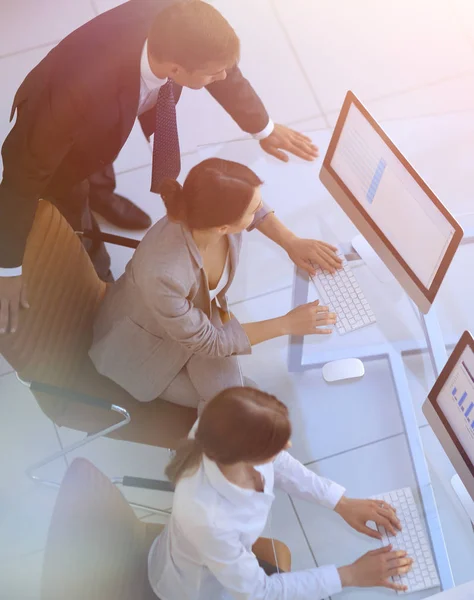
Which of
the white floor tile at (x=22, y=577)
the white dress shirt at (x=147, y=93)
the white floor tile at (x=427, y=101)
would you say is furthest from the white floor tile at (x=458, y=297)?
the white floor tile at (x=22, y=577)

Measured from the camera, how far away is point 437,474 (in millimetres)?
1822

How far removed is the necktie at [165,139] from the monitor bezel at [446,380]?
1187mm

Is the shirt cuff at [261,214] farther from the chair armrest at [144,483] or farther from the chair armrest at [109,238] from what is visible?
the chair armrest at [144,483]

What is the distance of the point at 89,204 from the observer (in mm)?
2752

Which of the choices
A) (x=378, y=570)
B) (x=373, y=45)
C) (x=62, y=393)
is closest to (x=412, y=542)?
(x=378, y=570)

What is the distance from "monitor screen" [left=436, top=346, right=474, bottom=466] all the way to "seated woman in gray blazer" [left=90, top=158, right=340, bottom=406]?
0.42 meters

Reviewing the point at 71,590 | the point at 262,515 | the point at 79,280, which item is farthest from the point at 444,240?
the point at 71,590

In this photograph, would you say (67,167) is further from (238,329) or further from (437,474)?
(437,474)

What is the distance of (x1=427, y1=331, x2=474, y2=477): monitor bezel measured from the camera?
4.85 feet

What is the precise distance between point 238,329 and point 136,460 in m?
0.79

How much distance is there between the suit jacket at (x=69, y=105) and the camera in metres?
1.85

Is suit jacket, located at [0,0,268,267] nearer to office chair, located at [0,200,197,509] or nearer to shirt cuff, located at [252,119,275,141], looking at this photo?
office chair, located at [0,200,197,509]

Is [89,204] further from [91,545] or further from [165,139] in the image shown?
[91,545]

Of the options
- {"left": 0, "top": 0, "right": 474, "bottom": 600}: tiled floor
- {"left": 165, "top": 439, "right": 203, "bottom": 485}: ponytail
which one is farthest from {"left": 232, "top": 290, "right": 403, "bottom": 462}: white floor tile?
{"left": 165, "top": 439, "right": 203, "bottom": 485}: ponytail
